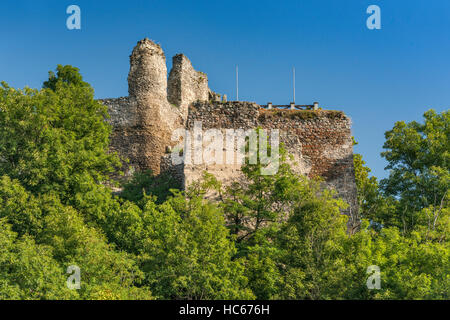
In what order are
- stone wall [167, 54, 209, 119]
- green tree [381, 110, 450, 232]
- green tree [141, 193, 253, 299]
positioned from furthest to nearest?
A: 1. stone wall [167, 54, 209, 119]
2. green tree [381, 110, 450, 232]
3. green tree [141, 193, 253, 299]

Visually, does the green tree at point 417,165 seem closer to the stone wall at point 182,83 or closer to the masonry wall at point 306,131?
the masonry wall at point 306,131

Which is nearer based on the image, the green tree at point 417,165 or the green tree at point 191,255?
the green tree at point 191,255

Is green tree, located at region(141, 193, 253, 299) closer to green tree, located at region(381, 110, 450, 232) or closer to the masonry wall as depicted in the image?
the masonry wall

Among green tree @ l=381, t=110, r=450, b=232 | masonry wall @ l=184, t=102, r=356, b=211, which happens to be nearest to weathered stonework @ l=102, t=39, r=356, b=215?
masonry wall @ l=184, t=102, r=356, b=211

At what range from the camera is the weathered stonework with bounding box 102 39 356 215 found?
29.3 meters

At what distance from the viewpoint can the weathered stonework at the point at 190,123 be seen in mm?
29328

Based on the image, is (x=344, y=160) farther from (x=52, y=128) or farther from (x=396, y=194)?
(x=52, y=128)

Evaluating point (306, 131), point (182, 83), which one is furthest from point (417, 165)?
point (182, 83)

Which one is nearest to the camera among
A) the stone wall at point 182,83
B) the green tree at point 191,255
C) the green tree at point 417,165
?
the green tree at point 191,255

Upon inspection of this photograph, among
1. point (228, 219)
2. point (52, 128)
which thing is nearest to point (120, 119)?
point (52, 128)

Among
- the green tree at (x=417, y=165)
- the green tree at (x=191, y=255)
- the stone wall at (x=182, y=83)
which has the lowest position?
the green tree at (x=191, y=255)

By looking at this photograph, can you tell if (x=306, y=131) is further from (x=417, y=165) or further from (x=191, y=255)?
(x=191, y=255)

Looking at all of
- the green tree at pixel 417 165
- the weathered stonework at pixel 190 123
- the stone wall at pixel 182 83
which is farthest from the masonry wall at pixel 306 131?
the stone wall at pixel 182 83

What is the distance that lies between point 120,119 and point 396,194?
15398 mm
